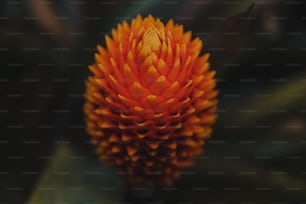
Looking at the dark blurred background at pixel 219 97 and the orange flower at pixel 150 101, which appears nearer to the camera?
the orange flower at pixel 150 101

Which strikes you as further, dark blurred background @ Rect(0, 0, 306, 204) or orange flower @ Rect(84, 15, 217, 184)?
dark blurred background @ Rect(0, 0, 306, 204)

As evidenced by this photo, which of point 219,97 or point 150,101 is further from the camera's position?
point 219,97

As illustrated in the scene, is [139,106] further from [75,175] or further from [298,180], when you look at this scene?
[298,180]

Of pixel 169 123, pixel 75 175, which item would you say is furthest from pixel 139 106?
pixel 75 175
